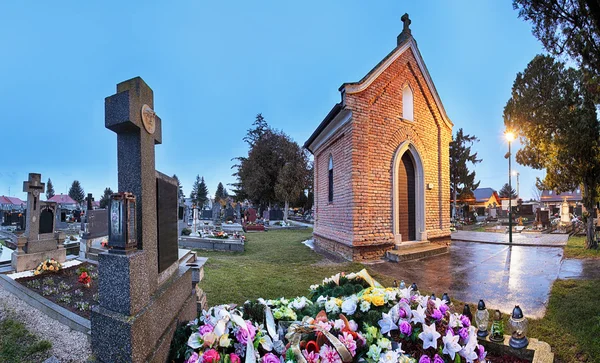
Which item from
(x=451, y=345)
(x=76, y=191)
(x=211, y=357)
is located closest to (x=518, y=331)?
(x=451, y=345)

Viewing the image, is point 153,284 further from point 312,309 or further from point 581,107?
point 581,107

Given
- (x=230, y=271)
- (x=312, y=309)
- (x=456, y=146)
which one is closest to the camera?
(x=312, y=309)

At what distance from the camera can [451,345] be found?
7.80 feet

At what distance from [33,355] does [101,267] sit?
1759 millimetres

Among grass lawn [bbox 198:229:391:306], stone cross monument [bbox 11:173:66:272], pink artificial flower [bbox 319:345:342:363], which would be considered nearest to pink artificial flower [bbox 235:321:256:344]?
pink artificial flower [bbox 319:345:342:363]

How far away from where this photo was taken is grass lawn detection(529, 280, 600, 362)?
130 inches

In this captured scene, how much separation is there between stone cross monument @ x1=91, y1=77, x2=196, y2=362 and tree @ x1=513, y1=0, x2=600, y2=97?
7452 mm

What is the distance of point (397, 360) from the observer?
87.0 inches

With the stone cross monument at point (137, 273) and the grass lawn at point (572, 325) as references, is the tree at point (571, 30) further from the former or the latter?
the stone cross monument at point (137, 273)

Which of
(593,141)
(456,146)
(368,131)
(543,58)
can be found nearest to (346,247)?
(368,131)

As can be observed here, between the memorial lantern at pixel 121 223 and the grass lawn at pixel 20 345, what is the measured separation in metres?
1.75

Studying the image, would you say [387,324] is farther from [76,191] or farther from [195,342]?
[76,191]

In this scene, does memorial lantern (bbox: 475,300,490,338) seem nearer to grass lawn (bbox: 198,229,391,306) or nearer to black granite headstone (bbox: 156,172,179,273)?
grass lawn (bbox: 198,229,391,306)

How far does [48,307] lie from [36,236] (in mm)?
4708
